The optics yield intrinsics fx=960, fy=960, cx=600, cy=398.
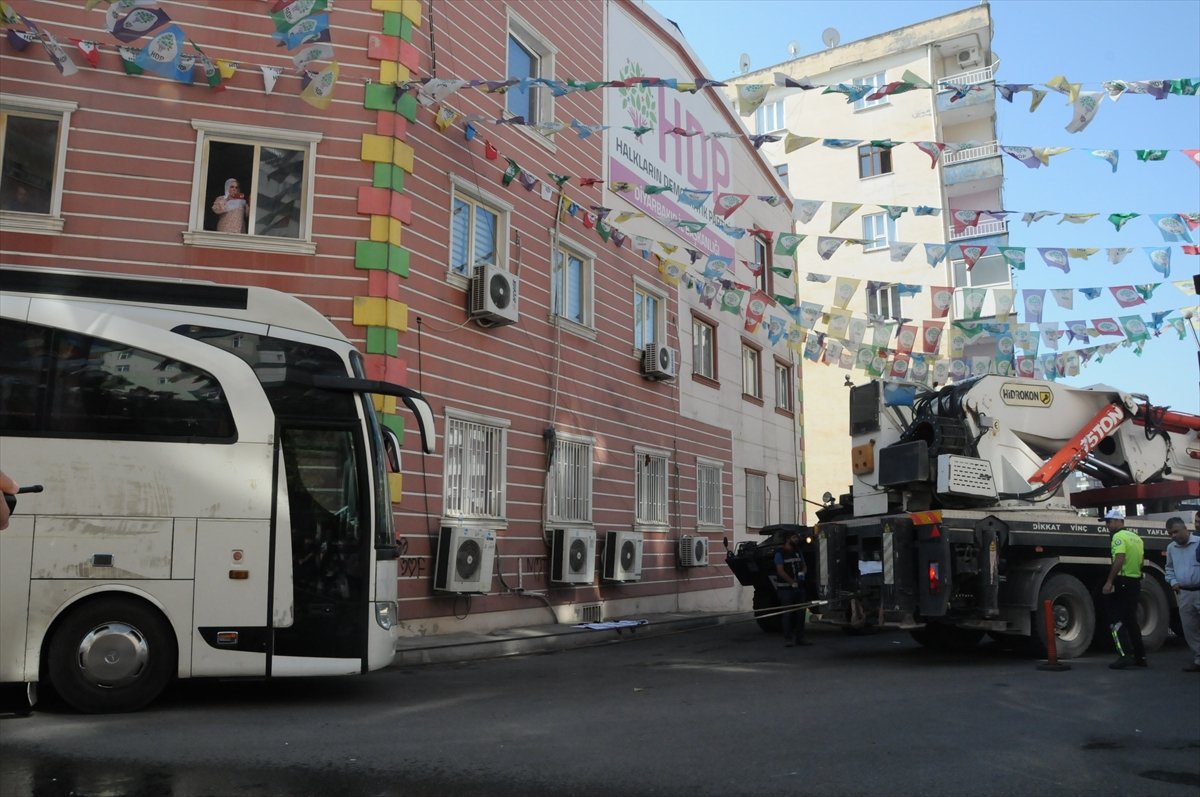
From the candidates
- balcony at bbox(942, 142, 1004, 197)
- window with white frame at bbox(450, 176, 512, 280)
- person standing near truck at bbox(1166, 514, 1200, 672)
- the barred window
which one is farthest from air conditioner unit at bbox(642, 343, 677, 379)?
balcony at bbox(942, 142, 1004, 197)

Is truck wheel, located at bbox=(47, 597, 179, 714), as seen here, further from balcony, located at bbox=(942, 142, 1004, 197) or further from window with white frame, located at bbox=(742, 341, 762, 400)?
balcony, located at bbox=(942, 142, 1004, 197)

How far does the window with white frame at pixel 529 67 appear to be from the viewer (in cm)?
1561

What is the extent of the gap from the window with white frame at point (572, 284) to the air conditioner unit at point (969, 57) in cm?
2294

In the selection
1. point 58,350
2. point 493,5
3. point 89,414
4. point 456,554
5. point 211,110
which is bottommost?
point 456,554

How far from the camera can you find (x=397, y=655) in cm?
1088

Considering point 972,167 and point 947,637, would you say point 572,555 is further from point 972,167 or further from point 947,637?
point 972,167

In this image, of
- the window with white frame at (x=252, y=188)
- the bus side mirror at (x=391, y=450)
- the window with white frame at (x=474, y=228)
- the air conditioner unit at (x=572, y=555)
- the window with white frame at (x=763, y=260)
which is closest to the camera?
the bus side mirror at (x=391, y=450)

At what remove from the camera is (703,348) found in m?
21.6

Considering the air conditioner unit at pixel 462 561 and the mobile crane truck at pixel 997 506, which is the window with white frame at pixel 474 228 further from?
the mobile crane truck at pixel 997 506

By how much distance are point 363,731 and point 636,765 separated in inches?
85.0

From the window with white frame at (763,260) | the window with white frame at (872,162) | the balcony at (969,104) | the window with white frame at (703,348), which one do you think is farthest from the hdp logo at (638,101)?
the window with white frame at (872,162)

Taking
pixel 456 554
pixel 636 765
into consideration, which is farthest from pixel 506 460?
pixel 636 765

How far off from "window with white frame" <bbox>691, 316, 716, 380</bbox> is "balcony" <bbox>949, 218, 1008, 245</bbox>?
11901 millimetres

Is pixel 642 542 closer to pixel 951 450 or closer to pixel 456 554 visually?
pixel 456 554
